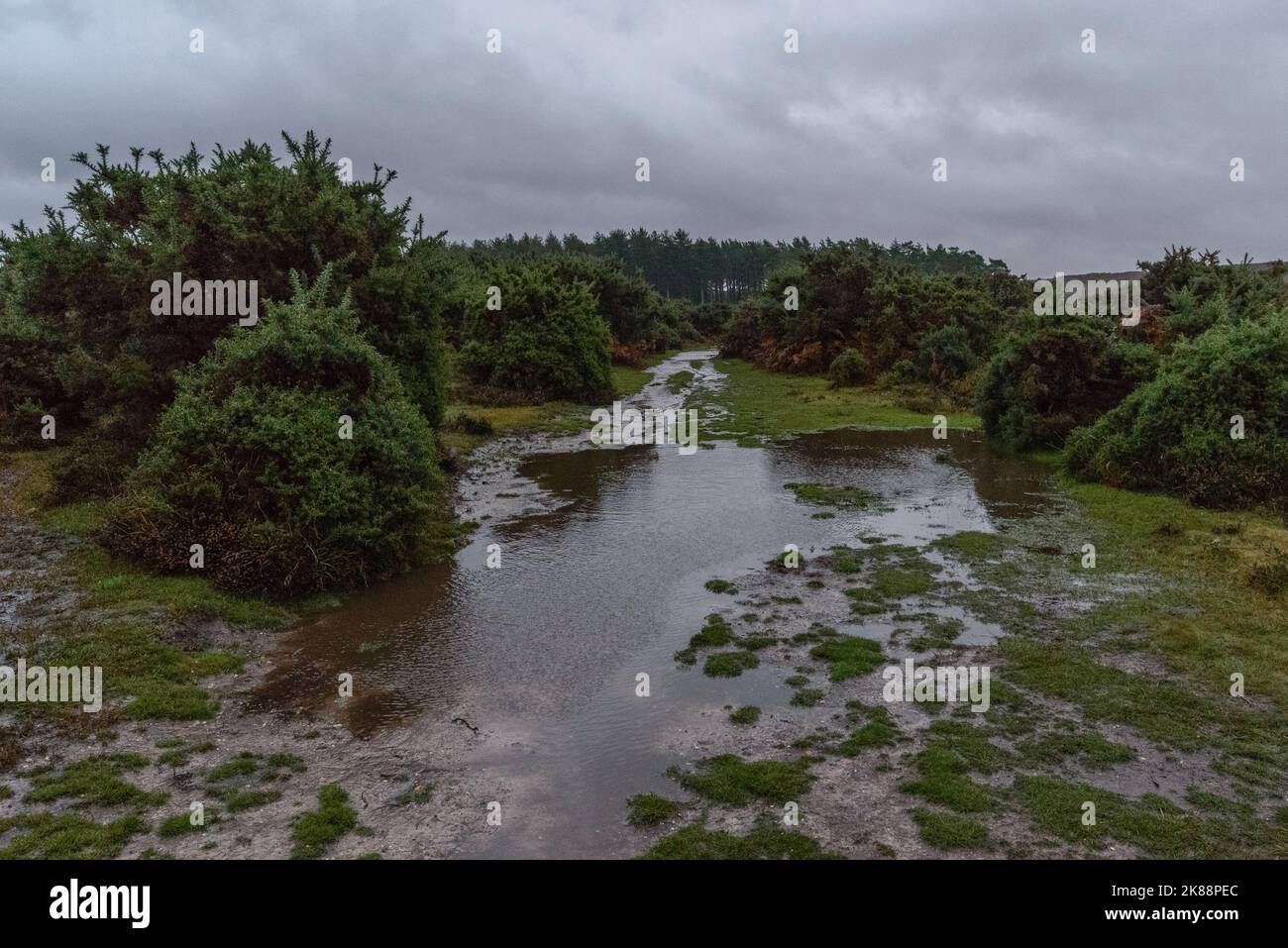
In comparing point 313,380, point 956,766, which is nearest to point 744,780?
point 956,766

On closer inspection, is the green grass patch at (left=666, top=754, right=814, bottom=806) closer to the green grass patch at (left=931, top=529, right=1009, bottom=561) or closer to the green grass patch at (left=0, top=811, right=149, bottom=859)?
the green grass patch at (left=0, top=811, right=149, bottom=859)

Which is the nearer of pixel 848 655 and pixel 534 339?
pixel 848 655

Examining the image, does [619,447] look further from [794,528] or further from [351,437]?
[351,437]

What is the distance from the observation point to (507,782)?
8.08 m

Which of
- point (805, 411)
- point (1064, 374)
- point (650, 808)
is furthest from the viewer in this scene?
point (805, 411)

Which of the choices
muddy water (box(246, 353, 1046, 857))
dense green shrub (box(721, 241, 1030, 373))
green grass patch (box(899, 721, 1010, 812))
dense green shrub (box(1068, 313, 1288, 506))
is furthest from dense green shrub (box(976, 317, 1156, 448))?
green grass patch (box(899, 721, 1010, 812))

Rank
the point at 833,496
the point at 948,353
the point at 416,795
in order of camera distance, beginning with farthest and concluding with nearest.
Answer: the point at 948,353 → the point at 833,496 → the point at 416,795

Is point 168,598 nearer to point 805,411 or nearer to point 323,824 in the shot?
point 323,824

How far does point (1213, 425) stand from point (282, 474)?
1938 centimetres

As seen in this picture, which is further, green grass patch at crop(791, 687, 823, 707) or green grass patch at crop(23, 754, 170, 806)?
green grass patch at crop(791, 687, 823, 707)

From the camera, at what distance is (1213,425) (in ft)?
59.5

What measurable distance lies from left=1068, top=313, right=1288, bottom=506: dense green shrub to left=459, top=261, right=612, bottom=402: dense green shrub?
939 inches

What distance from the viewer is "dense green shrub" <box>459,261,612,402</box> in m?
37.8

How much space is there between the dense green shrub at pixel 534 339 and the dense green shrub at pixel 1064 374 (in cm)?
1946
